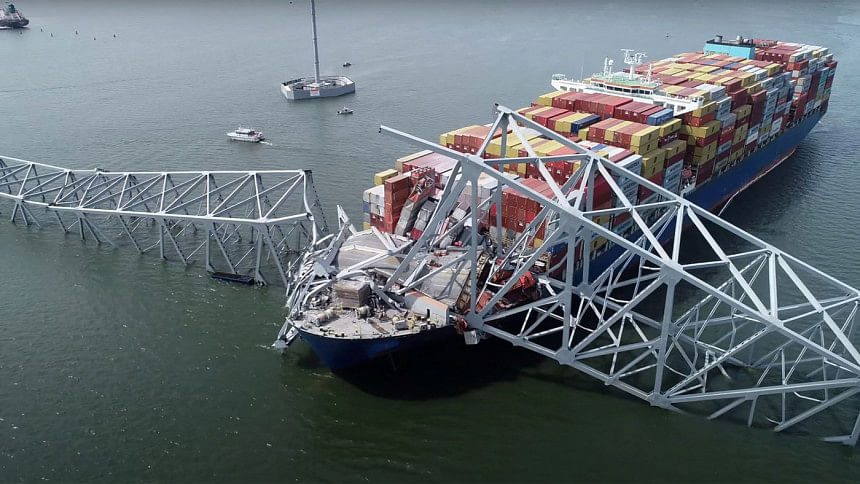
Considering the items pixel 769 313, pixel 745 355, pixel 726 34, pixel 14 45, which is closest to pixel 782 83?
pixel 745 355

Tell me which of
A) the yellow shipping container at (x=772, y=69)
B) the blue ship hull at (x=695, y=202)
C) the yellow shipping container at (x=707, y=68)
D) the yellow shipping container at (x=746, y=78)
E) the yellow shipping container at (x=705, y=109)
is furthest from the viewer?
the yellow shipping container at (x=707, y=68)

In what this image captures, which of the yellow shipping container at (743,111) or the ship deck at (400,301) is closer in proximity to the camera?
the ship deck at (400,301)

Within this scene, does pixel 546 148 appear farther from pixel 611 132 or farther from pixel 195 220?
pixel 195 220

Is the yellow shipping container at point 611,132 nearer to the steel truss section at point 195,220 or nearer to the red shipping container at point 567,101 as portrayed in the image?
the red shipping container at point 567,101

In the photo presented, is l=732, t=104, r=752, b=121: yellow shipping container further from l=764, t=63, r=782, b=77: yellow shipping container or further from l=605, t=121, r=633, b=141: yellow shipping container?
l=605, t=121, r=633, b=141: yellow shipping container

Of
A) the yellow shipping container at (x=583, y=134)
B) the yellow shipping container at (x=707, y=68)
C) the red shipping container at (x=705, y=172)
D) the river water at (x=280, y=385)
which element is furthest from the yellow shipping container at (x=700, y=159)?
the yellow shipping container at (x=707, y=68)

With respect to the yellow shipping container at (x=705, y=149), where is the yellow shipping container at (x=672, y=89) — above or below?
above
